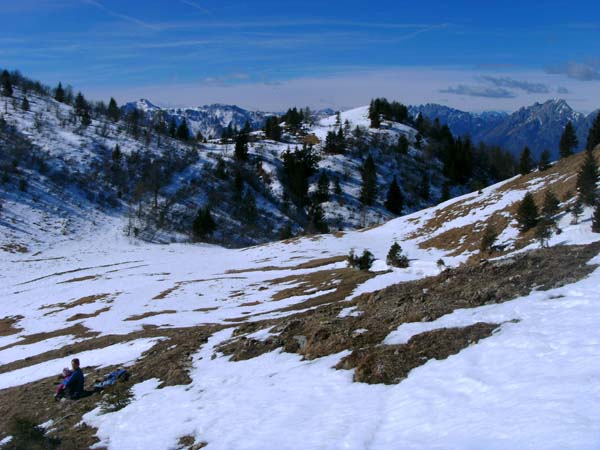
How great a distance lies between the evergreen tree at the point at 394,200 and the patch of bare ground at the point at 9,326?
99903 millimetres

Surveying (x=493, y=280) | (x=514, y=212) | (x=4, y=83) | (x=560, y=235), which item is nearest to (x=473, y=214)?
(x=514, y=212)

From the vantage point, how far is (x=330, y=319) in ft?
56.4

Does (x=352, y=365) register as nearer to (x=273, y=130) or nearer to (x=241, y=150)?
(x=241, y=150)

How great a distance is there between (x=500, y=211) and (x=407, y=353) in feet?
127

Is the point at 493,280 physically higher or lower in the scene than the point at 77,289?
higher

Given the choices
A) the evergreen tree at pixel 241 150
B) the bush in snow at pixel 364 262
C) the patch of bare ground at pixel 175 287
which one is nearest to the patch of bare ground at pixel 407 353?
the bush in snow at pixel 364 262

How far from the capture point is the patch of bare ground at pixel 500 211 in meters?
40.2

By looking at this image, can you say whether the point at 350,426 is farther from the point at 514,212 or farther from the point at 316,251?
the point at 316,251

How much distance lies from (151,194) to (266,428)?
105 metres

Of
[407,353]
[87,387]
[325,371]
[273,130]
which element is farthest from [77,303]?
[273,130]

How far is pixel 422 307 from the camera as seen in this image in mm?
15070

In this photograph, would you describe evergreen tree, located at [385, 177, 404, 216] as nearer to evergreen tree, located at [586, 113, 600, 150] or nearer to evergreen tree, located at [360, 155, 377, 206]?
evergreen tree, located at [360, 155, 377, 206]

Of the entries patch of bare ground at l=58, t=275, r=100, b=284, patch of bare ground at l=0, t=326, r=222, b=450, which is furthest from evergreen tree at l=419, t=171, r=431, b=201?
patch of bare ground at l=0, t=326, r=222, b=450

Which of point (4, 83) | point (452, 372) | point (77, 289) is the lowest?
point (77, 289)
